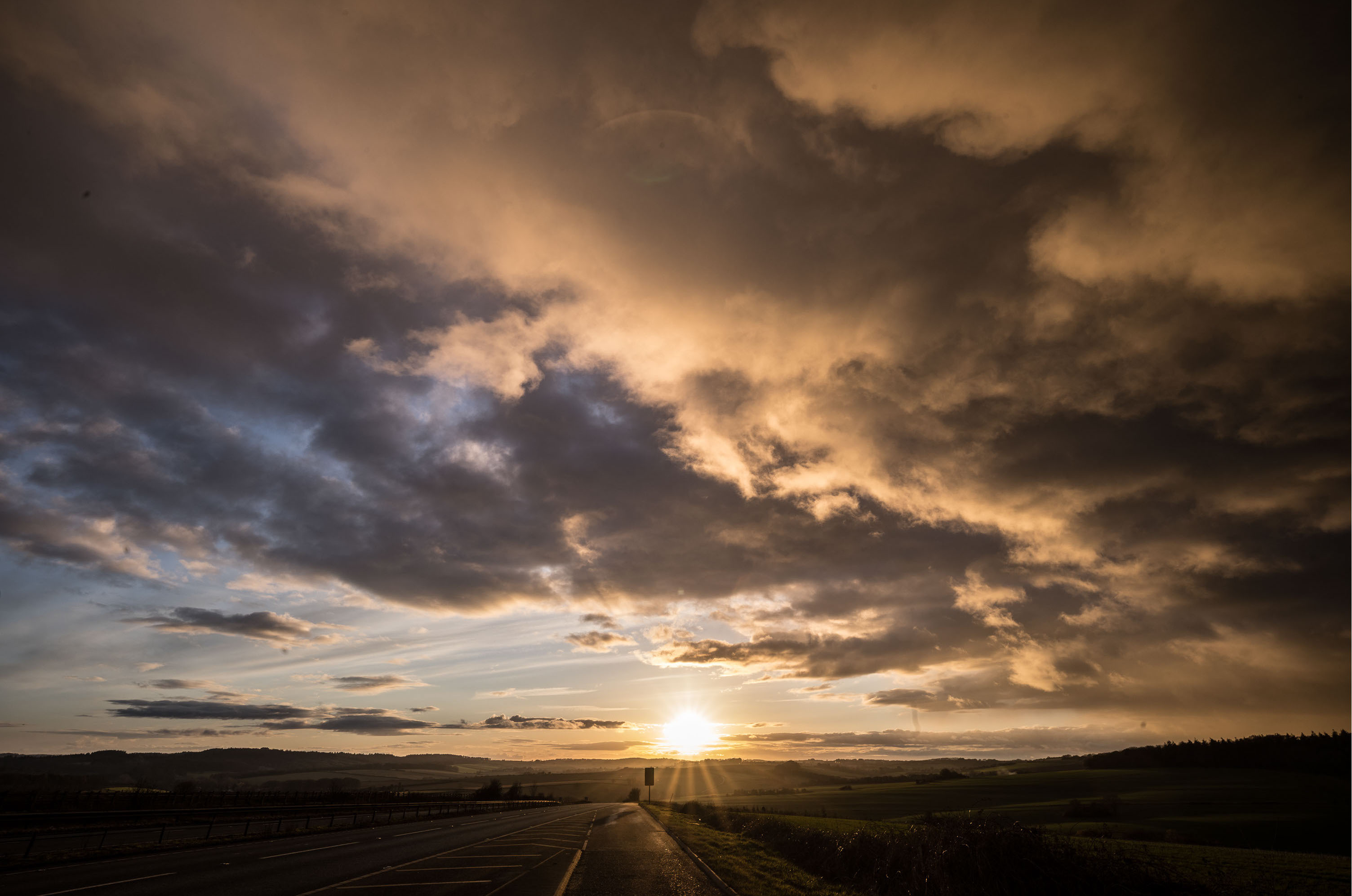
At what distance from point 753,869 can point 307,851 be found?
74.7 ft

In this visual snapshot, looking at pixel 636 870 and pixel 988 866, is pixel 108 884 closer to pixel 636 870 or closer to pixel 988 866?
pixel 636 870

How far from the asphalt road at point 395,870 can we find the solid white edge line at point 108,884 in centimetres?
5

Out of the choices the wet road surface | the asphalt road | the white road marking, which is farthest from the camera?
the white road marking

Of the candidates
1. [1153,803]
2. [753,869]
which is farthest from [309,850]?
[1153,803]

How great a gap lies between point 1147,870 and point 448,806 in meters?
96.9

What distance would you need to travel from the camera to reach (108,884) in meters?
17.9

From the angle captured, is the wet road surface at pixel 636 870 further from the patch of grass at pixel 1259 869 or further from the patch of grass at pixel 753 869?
the patch of grass at pixel 1259 869

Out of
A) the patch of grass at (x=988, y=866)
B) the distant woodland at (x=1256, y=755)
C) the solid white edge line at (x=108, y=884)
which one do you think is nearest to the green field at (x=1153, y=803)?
the distant woodland at (x=1256, y=755)

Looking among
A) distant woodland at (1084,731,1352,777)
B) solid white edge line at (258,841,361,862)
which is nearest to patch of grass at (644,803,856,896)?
solid white edge line at (258,841,361,862)

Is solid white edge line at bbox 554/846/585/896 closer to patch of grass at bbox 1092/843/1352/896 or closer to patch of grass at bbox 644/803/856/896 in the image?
patch of grass at bbox 644/803/856/896

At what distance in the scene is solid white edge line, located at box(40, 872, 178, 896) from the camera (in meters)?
16.4

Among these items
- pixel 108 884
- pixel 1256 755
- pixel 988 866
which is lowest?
pixel 1256 755

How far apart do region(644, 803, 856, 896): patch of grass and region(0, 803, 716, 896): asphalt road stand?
1100 millimetres

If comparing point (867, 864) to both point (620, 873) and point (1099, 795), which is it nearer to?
point (620, 873)
